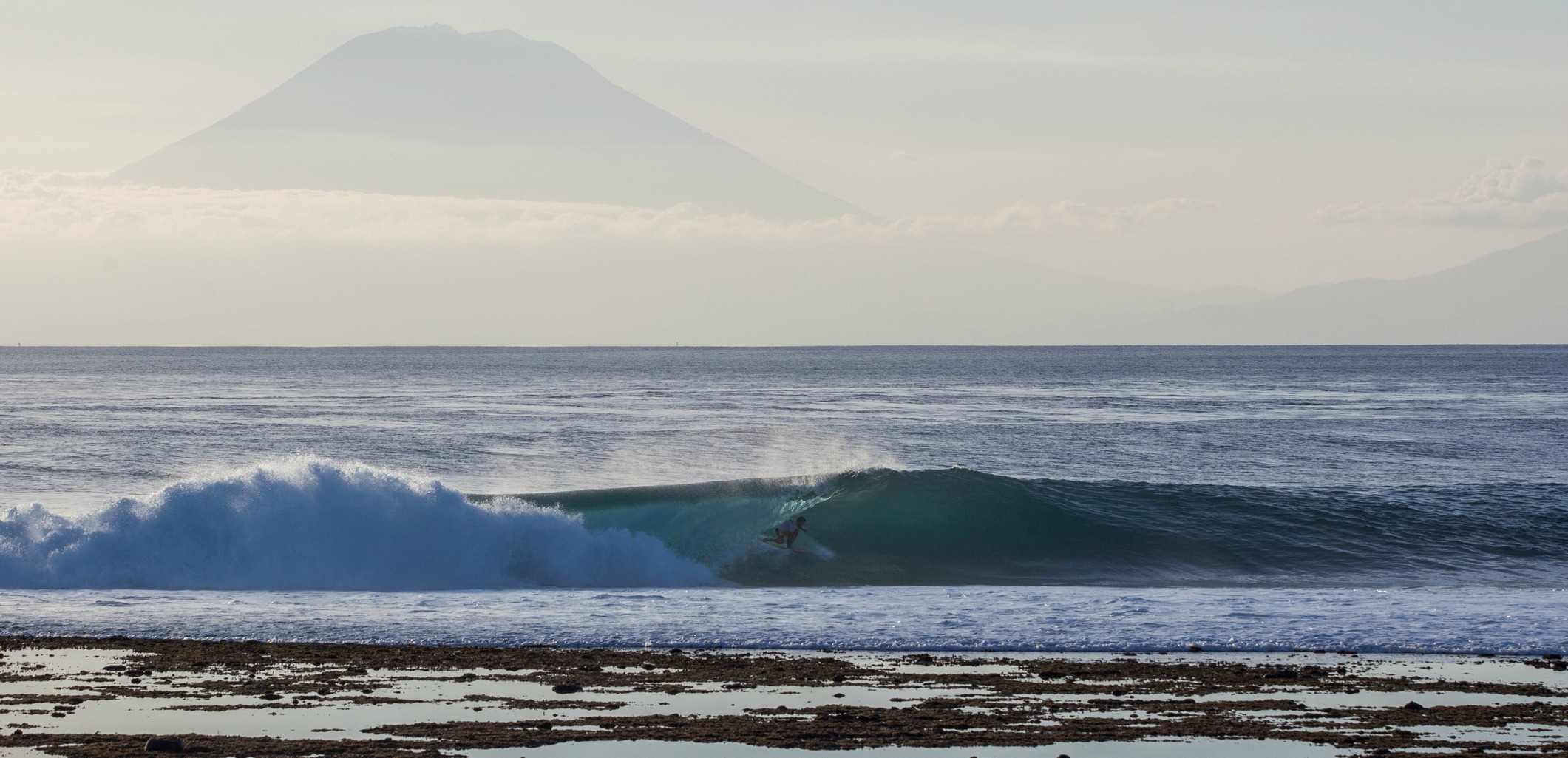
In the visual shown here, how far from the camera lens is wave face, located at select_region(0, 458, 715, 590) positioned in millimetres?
17641

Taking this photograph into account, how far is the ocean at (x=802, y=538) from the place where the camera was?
1401cm

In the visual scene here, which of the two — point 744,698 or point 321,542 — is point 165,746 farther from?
point 321,542

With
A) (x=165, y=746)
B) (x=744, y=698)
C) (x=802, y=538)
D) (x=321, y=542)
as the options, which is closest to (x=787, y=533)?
(x=802, y=538)

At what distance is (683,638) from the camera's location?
13.2 m

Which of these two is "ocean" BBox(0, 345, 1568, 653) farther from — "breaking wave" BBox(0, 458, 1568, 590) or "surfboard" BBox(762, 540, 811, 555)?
"surfboard" BBox(762, 540, 811, 555)

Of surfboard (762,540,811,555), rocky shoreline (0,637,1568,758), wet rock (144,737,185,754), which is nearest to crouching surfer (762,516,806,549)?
surfboard (762,540,811,555)

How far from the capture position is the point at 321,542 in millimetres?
18984

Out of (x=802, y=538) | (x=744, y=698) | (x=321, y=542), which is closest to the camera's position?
(x=744, y=698)

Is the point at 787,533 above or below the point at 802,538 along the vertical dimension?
above

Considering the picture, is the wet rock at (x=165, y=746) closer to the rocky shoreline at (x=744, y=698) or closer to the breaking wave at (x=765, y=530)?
the rocky shoreline at (x=744, y=698)

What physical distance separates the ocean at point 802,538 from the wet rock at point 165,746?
4.48 m

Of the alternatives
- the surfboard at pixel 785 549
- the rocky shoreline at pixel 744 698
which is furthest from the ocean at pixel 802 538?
the rocky shoreline at pixel 744 698

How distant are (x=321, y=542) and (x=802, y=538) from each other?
7.60 metres

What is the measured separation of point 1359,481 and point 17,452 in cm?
3436
